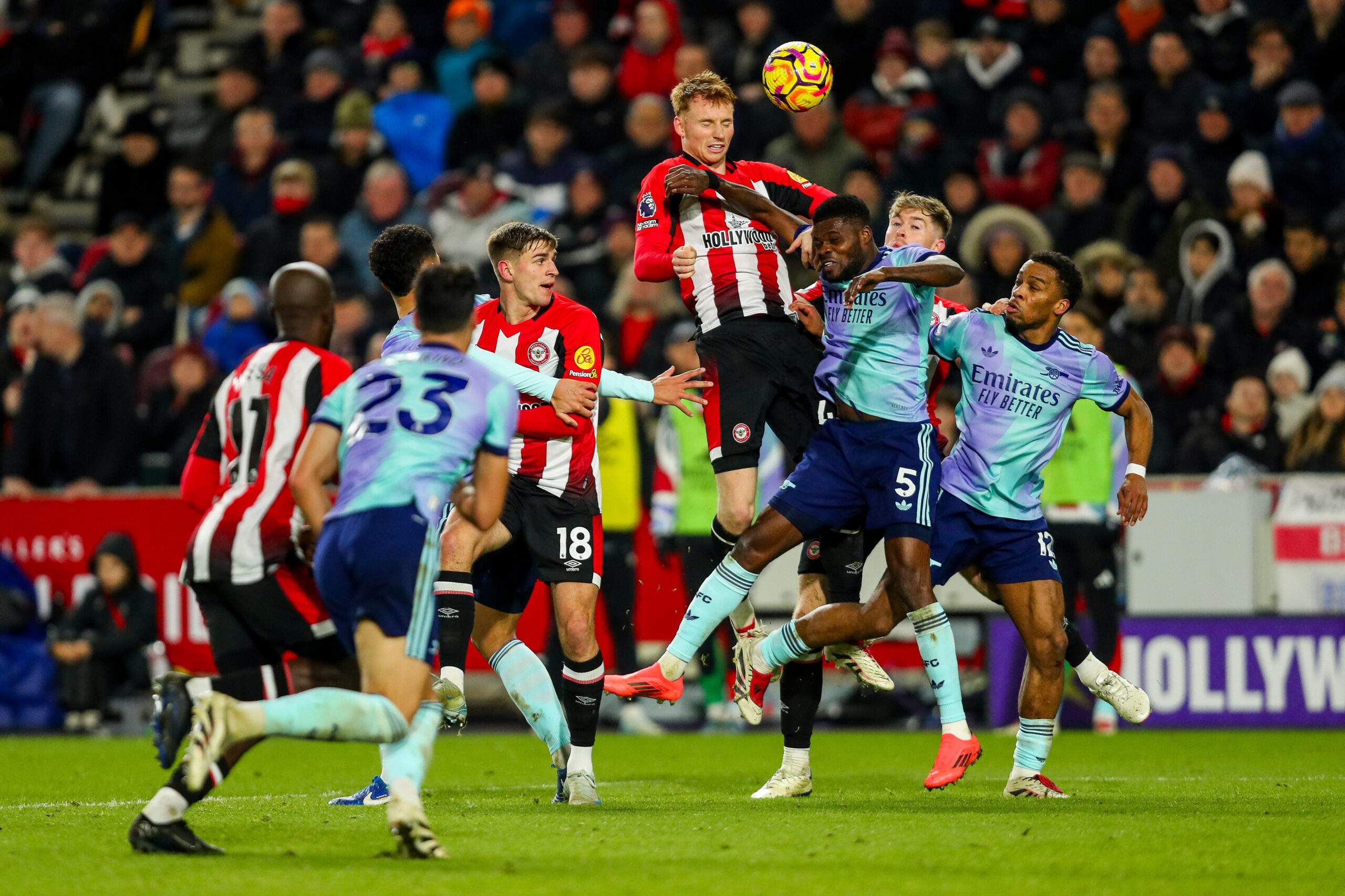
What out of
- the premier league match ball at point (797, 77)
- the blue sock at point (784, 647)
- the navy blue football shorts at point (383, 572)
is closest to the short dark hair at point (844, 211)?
the premier league match ball at point (797, 77)

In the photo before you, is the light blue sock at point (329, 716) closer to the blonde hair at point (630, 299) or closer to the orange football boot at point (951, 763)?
the orange football boot at point (951, 763)

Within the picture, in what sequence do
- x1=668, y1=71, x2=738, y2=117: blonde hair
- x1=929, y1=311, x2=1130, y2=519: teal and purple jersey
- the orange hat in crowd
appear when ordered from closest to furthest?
x1=929, y1=311, x2=1130, y2=519: teal and purple jersey < x1=668, y1=71, x2=738, y2=117: blonde hair < the orange hat in crowd

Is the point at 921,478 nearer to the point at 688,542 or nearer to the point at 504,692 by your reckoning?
the point at 688,542

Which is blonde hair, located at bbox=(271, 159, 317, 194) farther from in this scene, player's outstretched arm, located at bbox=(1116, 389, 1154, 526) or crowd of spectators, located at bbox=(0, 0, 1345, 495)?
player's outstretched arm, located at bbox=(1116, 389, 1154, 526)

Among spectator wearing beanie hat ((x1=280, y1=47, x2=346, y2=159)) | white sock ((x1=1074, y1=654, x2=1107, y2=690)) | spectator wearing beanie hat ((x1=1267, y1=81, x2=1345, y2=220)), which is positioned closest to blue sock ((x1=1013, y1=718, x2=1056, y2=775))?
white sock ((x1=1074, y1=654, x2=1107, y2=690))

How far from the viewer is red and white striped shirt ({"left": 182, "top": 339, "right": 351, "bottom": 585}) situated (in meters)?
6.48

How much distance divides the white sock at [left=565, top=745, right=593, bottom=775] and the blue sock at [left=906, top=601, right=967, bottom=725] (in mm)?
1697

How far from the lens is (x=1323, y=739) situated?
12.0 metres

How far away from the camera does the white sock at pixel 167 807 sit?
6.12m

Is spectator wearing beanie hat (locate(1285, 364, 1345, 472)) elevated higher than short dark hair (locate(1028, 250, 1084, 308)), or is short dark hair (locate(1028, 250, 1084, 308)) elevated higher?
short dark hair (locate(1028, 250, 1084, 308))

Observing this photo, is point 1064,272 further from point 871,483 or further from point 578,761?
point 578,761

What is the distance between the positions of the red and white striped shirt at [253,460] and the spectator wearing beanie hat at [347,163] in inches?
430

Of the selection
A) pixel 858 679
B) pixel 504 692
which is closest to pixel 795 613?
pixel 858 679

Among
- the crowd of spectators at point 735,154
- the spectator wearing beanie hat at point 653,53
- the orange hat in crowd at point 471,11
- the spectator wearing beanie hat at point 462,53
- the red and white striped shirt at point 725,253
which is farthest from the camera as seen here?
the orange hat in crowd at point 471,11
